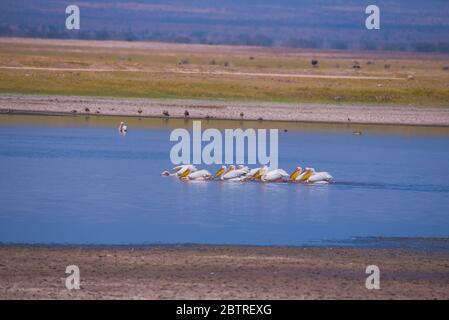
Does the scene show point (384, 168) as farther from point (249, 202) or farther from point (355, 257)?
point (355, 257)

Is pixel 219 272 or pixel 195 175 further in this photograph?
pixel 195 175

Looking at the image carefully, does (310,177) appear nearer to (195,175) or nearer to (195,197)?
(195,175)

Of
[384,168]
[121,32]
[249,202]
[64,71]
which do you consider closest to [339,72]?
[64,71]

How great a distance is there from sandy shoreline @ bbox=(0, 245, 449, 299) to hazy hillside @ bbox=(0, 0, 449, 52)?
93367 mm

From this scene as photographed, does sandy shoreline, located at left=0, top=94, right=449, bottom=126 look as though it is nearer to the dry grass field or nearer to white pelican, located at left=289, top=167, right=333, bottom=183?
the dry grass field

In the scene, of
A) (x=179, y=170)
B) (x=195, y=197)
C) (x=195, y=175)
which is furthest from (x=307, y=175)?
(x=195, y=197)

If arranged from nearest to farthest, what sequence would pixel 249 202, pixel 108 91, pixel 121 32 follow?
1. pixel 249 202
2. pixel 108 91
3. pixel 121 32

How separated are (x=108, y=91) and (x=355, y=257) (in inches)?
1138

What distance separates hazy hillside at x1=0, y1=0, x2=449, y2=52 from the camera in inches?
4407

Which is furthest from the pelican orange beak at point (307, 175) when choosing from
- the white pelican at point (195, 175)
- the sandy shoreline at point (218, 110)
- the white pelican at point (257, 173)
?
the sandy shoreline at point (218, 110)

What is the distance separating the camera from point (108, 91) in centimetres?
4050

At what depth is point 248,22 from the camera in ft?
416

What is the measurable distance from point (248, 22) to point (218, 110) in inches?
3634
